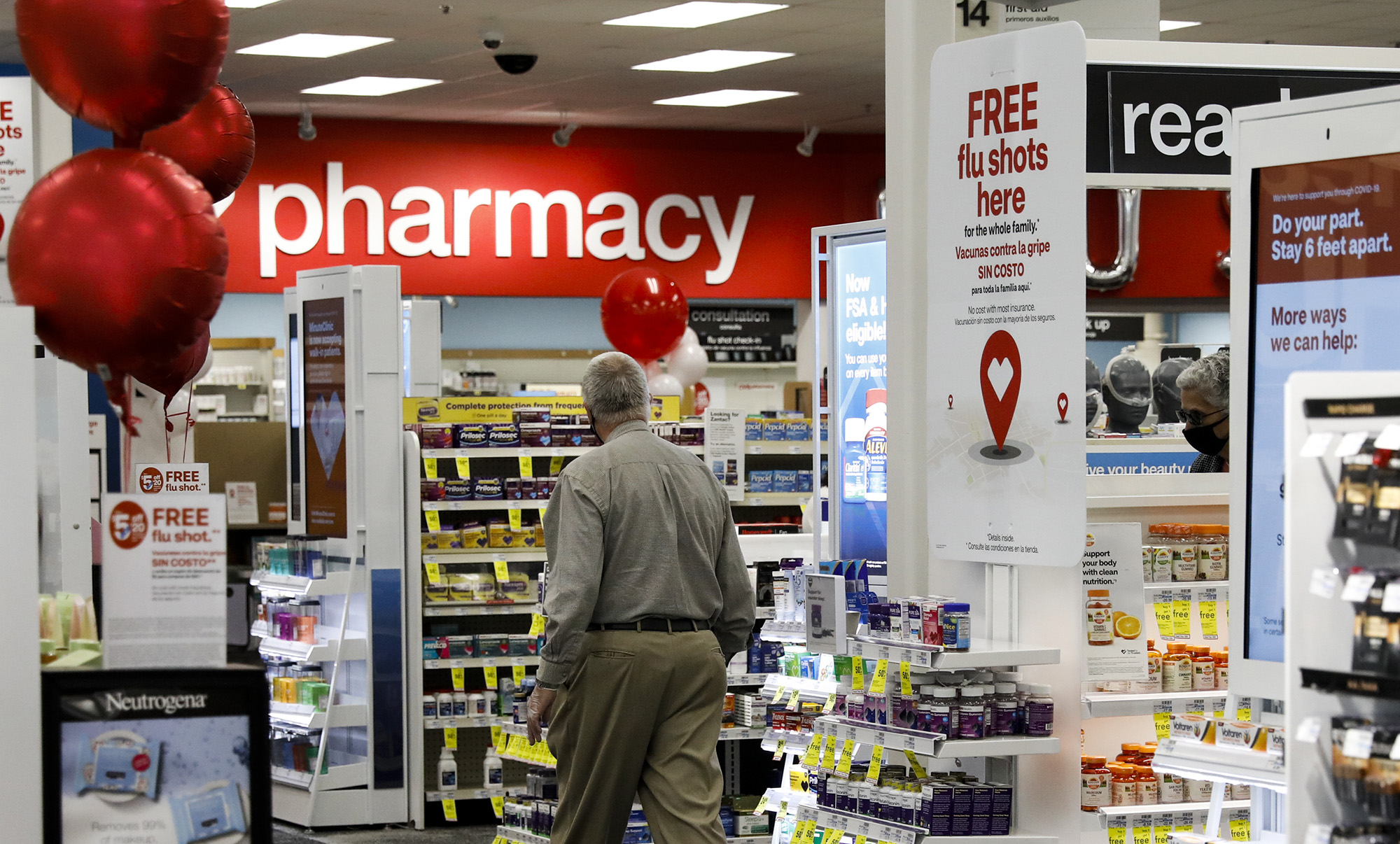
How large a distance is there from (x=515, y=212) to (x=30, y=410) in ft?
37.1

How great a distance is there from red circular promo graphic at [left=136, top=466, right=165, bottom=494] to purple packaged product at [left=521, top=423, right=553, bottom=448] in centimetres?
221

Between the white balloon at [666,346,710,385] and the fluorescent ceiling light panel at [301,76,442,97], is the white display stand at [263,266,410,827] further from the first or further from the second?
the fluorescent ceiling light panel at [301,76,442,97]

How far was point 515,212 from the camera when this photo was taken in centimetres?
1377

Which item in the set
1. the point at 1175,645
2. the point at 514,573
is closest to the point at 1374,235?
the point at 1175,645

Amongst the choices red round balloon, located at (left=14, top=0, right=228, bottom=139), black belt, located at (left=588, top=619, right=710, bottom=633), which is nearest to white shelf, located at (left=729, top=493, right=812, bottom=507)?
black belt, located at (left=588, top=619, right=710, bottom=633)

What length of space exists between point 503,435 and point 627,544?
317 cm

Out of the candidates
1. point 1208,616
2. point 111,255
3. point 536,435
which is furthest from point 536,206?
point 111,255

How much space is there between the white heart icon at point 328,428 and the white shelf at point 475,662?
3.38 feet

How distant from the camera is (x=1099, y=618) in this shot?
15.1 ft

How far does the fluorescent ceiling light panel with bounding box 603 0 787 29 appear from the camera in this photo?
10.2 metres

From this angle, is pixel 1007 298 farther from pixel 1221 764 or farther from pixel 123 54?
pixel 123 54

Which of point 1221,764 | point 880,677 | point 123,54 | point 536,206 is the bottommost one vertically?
point 880,677

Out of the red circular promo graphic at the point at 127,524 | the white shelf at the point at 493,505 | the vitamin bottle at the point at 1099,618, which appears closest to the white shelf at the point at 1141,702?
the vitamin bottle at the point at 1099,618

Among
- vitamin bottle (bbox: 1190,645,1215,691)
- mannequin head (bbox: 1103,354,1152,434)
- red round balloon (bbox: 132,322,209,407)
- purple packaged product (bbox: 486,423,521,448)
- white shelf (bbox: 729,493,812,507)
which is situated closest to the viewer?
red round balloon (bbox: 132,322,209,407)
